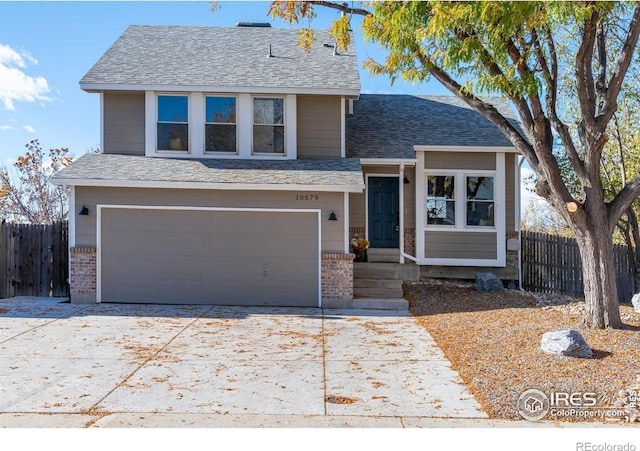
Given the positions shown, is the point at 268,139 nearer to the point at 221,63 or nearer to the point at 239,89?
the point at 239,89

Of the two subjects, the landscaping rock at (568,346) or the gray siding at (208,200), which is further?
the gray siding at (208,200)

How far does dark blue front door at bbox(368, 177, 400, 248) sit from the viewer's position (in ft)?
42.4

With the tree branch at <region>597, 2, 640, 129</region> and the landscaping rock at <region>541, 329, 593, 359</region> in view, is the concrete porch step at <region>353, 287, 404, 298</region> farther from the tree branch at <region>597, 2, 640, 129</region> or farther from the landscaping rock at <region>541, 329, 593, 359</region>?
the tree branch at <region>597, 2, 640, 129</region>

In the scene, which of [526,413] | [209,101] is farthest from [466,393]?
[209,101]

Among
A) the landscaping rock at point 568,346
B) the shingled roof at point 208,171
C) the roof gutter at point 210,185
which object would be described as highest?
the shingled roof at point 208,171

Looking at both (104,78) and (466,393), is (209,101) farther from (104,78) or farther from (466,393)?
(466,393)

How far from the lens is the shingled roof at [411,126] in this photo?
12.9 meters

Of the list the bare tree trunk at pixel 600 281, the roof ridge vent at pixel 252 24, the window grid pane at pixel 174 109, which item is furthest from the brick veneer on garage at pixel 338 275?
the roof ridge vent at pixel 252 24

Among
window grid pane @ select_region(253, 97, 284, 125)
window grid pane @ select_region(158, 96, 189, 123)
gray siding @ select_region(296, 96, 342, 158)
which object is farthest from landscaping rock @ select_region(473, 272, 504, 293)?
window grid pane @ select_region(158, 96, 189, 123)

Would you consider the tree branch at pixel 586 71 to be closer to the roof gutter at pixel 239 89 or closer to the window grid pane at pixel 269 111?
the roof gutter at pixel 239 89

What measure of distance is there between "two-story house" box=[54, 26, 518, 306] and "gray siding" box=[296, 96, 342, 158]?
0.03 metres

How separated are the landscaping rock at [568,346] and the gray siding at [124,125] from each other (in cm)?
953

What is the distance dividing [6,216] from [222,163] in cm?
1199

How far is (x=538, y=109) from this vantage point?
7543 mm
